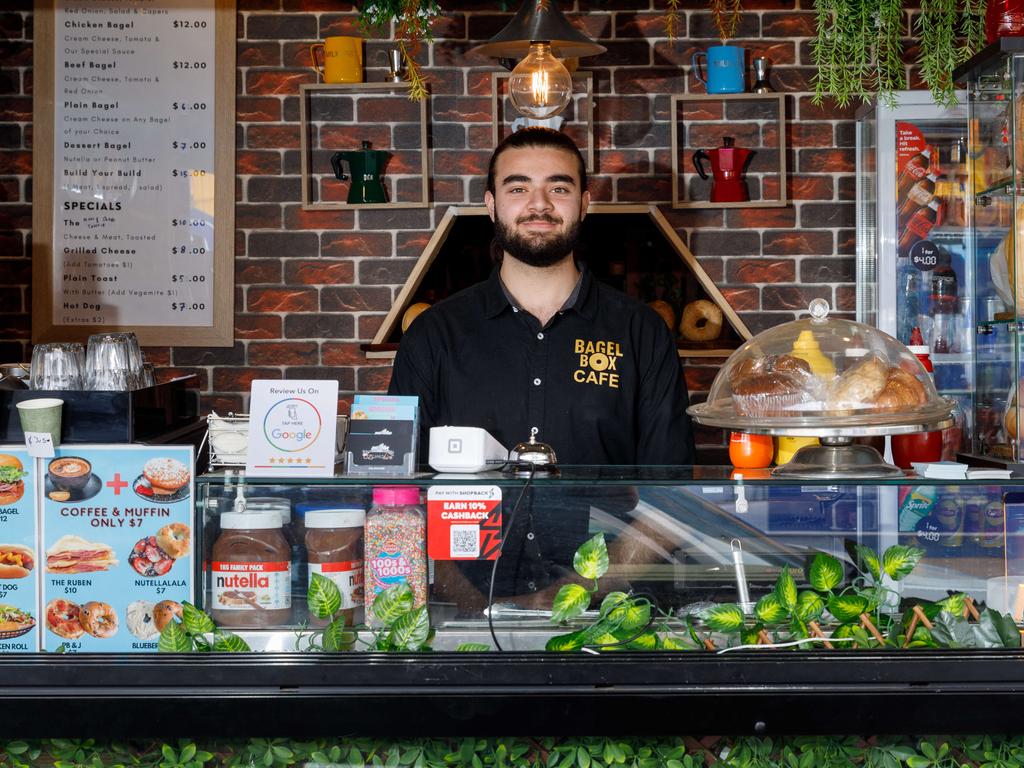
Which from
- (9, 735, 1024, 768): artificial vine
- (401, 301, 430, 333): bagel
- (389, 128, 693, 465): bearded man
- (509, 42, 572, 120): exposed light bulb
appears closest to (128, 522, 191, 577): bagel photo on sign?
(9, 735, 1024, 768): artificial vine

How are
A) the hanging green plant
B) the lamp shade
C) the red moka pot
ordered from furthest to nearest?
the red moka pot, the lamp shade, the hanging green plant

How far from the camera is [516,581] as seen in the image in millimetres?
1527

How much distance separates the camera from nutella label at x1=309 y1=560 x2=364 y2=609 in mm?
1518

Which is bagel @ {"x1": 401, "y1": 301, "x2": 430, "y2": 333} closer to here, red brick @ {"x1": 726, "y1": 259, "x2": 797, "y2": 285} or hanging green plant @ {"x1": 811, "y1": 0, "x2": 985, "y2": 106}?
red brick @ {"x1": 726, "y1": 259, "x2": 797, "y2": 285}

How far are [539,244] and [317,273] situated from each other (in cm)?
143

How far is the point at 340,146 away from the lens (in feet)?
12.4

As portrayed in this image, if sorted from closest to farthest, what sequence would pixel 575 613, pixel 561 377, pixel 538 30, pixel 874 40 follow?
pixel 575 613
pixel 874 40
pixel 561 377
pixel 538 30

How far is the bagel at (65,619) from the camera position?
5.87 ft

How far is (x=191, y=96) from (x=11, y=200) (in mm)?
695

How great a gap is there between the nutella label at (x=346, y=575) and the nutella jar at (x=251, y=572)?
0.04 meters

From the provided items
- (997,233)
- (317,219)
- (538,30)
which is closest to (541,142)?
(538,30)

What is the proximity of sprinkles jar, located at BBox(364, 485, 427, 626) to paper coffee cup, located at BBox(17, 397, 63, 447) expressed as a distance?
645 millimetres

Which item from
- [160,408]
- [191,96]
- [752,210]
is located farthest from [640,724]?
[191,96]

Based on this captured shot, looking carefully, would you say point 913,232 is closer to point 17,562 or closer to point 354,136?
point 354,136
